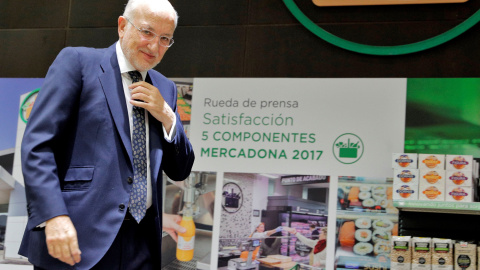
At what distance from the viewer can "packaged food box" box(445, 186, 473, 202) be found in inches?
125

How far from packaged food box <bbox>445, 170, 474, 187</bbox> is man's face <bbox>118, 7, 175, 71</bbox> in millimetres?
2039

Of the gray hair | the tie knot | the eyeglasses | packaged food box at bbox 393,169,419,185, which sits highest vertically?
the gray hair

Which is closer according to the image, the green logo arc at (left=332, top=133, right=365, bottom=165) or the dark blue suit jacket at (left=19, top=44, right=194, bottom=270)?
the dark blue suit jacket at (left=19, top=44, right=194, bottom=270)

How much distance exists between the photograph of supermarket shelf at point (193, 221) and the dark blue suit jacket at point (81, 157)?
231cm

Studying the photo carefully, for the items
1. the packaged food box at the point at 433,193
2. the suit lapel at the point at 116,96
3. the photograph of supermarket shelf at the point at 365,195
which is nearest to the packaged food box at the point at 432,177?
the packaged food box at the point at 433,193

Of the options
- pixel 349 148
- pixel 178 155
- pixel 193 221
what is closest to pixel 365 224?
pixel 349 148

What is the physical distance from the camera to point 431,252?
121 inches

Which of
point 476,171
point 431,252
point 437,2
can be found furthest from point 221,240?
point 437,2

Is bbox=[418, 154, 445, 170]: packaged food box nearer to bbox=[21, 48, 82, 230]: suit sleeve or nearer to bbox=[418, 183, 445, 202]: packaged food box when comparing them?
bbox=[418, 183, 445, 202]: packaged food box

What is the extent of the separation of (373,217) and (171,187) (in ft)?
4.47

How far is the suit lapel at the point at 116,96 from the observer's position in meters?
1.60

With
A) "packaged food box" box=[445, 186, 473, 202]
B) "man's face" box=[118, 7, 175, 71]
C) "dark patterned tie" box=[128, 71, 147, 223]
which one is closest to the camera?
"dark patterned tie" box=[128, 71, 147, 223]

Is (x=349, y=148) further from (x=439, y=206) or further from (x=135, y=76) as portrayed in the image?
(x=135, y=76)

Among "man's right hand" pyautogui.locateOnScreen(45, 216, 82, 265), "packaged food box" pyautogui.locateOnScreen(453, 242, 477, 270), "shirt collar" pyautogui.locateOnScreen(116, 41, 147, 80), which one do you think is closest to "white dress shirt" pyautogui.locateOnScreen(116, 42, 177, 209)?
"shirt collar" pyautogui.locateOnScreen(116, 41, 147, 80)
